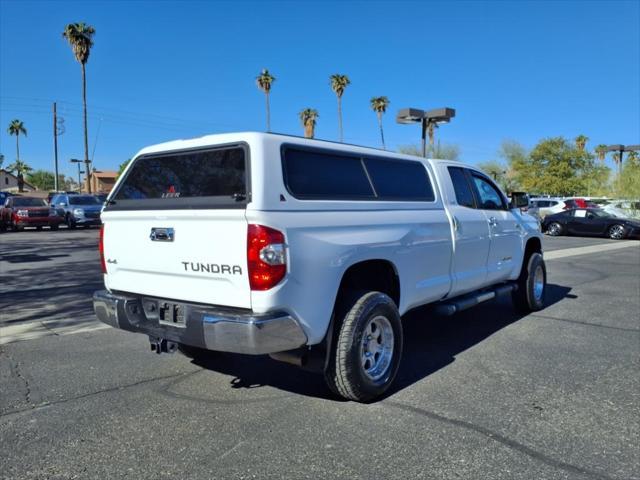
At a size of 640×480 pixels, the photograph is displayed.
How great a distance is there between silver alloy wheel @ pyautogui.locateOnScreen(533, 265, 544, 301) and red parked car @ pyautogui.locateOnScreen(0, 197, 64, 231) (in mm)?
21666

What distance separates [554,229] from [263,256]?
77.7 ft

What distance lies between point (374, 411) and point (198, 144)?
2.40 metres

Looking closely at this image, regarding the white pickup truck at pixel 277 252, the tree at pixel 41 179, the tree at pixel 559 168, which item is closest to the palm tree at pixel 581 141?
the tree at pixel 559 168

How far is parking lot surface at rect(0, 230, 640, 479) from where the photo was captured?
123 inches

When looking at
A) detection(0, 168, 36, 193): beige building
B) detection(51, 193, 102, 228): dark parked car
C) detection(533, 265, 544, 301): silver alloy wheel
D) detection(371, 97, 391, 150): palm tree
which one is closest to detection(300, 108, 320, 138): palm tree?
detection(371, 97, 391, 150): palm tree

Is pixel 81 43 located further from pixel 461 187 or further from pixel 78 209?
pixel 461 187

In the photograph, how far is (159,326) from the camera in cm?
386

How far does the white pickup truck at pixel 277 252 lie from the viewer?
11.2 feet

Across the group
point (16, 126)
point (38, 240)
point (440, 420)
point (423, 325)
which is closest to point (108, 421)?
point (440, 420)

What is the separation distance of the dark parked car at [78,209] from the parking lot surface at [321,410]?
18989mm

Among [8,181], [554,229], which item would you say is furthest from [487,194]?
[8,181]

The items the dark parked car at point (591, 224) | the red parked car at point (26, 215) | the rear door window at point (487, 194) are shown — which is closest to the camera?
the rear door window at point (487, 194)

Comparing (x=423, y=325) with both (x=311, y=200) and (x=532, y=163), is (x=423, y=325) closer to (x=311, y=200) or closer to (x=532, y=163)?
(x=311, y=200)

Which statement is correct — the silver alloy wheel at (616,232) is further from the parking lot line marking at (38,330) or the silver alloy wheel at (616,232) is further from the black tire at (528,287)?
the parking lot line marking at (38,330)
